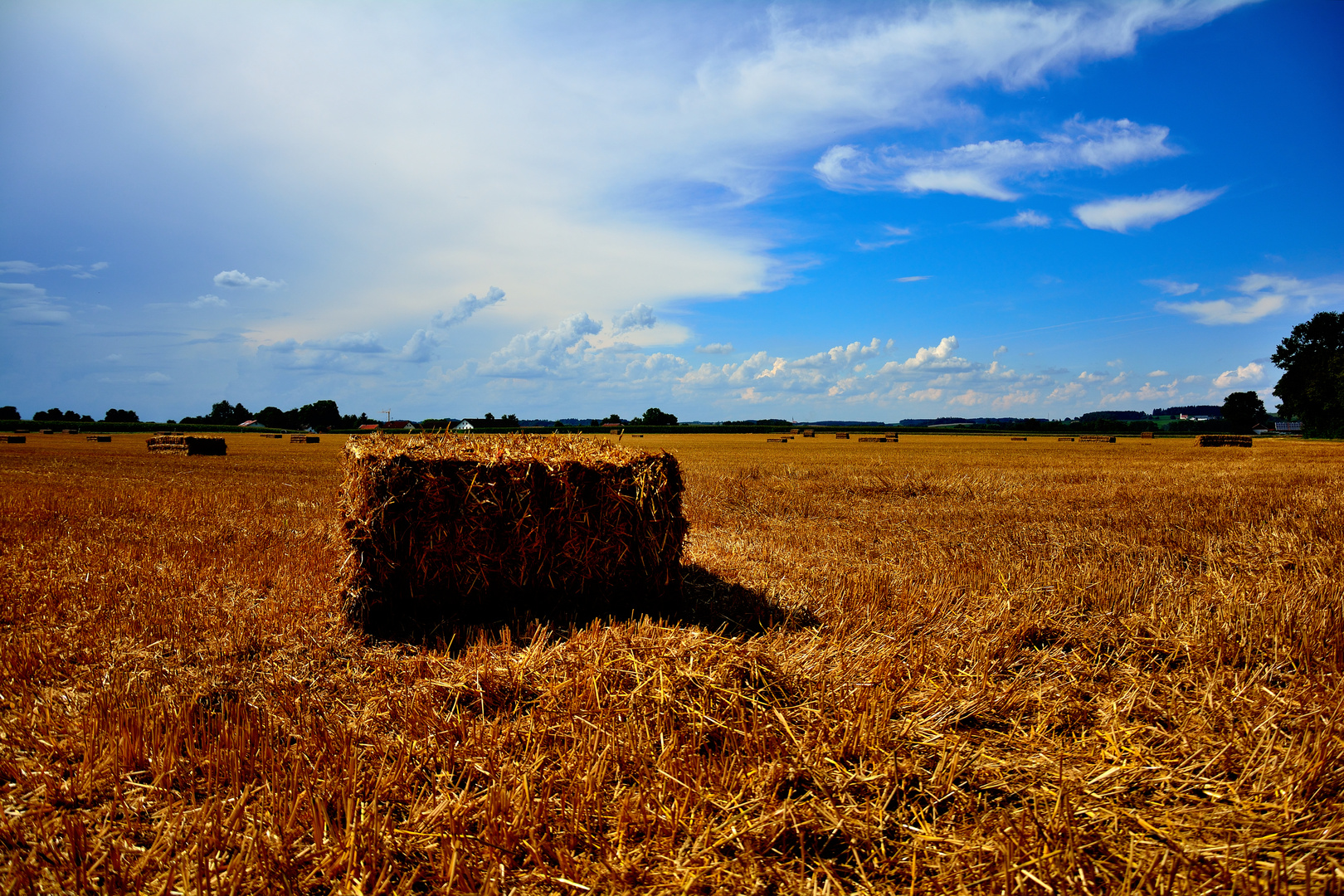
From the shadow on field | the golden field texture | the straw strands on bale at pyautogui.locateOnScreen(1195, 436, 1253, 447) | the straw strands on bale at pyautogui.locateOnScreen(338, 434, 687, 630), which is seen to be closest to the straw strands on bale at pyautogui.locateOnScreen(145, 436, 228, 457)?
the golden field texture

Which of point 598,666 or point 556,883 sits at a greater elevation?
point 598,666

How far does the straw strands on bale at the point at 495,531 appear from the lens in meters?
5.44

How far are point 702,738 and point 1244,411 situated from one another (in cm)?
14939

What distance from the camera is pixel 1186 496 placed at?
41.0ft

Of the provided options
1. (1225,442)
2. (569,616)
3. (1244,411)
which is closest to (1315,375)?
(1244,411)

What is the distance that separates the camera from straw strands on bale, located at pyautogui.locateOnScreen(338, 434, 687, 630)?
214 inches

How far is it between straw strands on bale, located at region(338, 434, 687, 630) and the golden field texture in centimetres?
35

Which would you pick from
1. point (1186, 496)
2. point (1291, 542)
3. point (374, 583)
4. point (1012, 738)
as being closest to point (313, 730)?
point (374, 583)

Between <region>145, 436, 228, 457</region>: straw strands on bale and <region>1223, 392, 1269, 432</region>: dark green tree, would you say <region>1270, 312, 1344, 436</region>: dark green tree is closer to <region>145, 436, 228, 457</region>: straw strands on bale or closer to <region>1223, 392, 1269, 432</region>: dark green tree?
<region>1223, 392, 1269, 432</region>: dark green tree

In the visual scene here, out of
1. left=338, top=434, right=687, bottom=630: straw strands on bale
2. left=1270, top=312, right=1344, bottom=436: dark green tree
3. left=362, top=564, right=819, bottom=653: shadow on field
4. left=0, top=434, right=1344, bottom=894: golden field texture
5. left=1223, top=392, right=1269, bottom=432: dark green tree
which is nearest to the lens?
left=0, top=434, right=1344, bottom=894: golden field texture

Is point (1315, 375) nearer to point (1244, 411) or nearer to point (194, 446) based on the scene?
point (1244, 411)

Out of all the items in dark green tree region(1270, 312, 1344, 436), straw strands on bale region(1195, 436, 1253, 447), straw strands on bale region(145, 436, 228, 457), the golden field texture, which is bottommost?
the golden field texture

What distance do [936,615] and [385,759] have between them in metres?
4.30

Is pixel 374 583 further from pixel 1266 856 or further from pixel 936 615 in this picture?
pixel 1266 856
